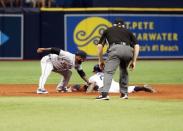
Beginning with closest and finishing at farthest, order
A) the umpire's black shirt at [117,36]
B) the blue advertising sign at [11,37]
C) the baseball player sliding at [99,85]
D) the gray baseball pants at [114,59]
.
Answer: the gray baseball pants at [114,59] → the umpire's black shirt at [117,36] → the baseball player sliding at [99,85] → the blue advertising sign at [11,37]

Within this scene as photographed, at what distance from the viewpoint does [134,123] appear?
979 cm

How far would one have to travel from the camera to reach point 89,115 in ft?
34.9

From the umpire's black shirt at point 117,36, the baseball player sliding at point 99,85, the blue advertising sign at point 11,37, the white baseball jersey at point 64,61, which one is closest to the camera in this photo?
the umpire's black shirt at point 117,36

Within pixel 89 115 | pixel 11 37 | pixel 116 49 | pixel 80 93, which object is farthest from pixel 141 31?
pixel 89 115

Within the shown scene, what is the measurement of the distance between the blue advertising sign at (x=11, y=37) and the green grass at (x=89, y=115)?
16529 millimetres

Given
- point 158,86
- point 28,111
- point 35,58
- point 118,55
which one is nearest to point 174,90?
point 158,86

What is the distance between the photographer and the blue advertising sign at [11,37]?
29219 mm

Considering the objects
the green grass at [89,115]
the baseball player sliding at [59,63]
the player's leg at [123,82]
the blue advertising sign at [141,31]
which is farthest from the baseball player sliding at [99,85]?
the blue advertising sign at [141,31]

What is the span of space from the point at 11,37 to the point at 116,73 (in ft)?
24.0

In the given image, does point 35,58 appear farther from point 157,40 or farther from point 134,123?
point 134,123

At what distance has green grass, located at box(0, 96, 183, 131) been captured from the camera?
A: 944cm

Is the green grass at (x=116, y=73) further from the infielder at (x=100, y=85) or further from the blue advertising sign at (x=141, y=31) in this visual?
the infielder at (x=100, y=85)

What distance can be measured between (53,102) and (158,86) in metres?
6.70

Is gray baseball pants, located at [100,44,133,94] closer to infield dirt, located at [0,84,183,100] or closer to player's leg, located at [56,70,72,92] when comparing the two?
infield dirt, located at [0,84,183,100]
